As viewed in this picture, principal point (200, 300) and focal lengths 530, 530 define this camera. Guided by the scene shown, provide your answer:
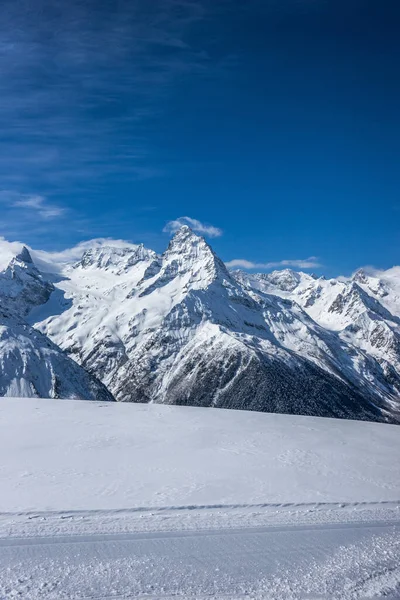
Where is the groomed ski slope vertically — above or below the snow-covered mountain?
above

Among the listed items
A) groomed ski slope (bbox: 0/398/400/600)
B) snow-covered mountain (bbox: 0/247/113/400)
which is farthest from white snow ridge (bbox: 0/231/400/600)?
snow-covered mountain (bbox: 0/247/113/400)

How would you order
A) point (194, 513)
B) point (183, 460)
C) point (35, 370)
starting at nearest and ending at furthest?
point (194, 513) < point (183, 460) < point (35, 370)

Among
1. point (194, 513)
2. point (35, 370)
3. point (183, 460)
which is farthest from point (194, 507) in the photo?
point (35, 370)

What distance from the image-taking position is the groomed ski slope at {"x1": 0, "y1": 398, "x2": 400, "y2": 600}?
1164 centimetres

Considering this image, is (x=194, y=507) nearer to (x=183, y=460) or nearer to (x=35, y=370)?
(x=183, y=460)

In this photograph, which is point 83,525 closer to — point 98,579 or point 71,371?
point 98,579

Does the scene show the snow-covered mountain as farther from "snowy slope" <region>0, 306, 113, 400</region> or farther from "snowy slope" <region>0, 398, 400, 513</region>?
"snowy slope" <region>0, 398, 400, 513</region>

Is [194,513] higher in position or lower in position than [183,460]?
lower

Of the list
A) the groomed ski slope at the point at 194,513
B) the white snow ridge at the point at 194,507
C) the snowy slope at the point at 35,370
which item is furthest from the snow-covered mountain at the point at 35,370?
the groomed ski slope at the point at 194,513

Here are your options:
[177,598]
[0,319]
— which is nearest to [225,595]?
[177,598]

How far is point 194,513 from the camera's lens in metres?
15.2

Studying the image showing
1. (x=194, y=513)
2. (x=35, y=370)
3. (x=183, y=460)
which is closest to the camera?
(x=194, y=513)

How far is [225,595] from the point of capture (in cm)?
1107

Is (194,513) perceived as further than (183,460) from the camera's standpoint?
No
